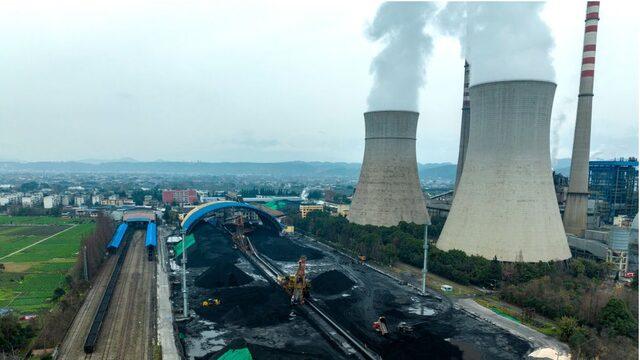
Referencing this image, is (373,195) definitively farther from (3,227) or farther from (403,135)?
(3,227)

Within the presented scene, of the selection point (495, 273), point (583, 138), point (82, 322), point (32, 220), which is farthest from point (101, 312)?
point (32, 220)

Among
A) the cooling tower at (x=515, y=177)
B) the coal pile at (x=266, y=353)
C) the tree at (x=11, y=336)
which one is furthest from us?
the cooling tower at (x=515, y=177)

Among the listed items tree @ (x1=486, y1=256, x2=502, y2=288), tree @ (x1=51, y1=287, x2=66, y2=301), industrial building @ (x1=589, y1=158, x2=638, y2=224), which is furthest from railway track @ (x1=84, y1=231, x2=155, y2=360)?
industrial building @ (x1=589, y1=158, x2=638, y2=224)

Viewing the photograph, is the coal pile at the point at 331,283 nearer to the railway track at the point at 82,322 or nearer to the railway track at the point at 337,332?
the railway track at the point at 337,332

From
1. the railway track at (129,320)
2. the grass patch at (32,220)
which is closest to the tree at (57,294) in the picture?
the railway track at (129,320)

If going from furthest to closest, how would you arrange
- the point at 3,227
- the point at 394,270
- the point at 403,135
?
1. the point at 3,227
2. the point at 403,135
3. the point at 394,270

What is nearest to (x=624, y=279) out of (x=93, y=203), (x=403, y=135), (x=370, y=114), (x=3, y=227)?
(x=403, y=135)
